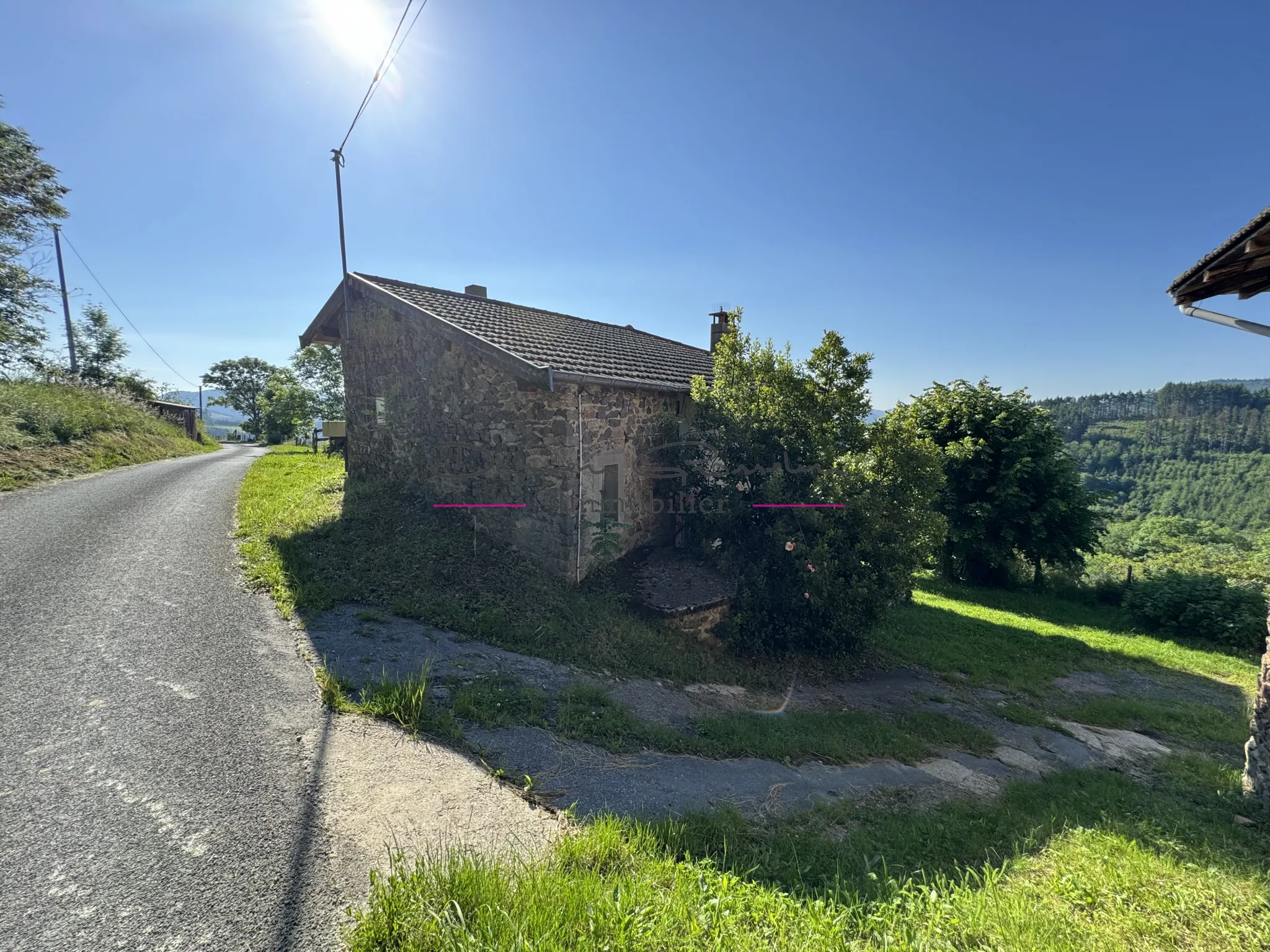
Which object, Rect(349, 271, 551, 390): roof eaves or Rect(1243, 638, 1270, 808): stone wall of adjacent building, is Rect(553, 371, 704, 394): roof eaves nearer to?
Rect(349, 271, 551, 390): roof eaves

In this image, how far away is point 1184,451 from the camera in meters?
72.6

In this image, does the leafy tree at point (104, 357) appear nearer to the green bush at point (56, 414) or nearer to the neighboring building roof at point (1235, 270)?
the green bush at point (56, 414)

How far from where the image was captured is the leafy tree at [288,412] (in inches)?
1442

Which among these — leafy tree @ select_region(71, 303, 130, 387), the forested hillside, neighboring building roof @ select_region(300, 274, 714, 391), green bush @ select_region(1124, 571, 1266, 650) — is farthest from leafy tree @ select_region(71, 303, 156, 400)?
the forested hillside

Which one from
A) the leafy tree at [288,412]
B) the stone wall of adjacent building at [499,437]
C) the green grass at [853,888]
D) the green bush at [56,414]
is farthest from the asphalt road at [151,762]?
the leafy tree at [288,412]

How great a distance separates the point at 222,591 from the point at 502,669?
148 inches

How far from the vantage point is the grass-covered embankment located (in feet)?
37.2

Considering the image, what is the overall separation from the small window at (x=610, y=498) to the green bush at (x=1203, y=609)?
1521 cm

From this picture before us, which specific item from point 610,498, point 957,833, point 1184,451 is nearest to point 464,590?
point 610,498

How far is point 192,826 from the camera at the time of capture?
300 centimetres

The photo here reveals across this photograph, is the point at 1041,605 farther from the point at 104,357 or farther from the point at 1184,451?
the point at 1184,451

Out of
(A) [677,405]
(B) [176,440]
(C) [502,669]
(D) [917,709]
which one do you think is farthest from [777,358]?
(B) [176,440]

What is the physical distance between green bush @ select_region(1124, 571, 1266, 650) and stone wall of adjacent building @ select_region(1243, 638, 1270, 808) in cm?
1159

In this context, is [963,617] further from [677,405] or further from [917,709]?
[677,405]
